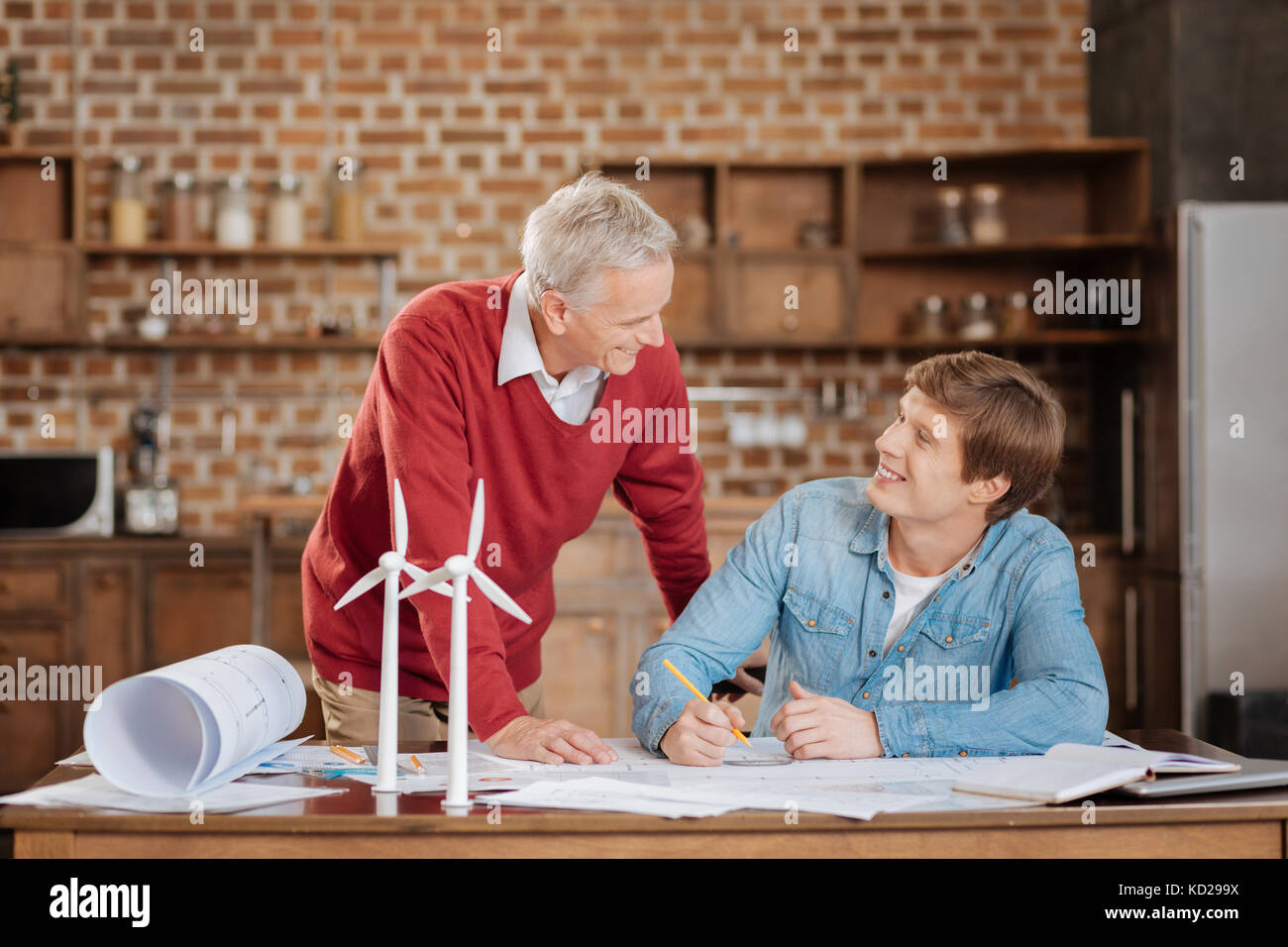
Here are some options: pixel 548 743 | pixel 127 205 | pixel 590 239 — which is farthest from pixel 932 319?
pixel 548 743

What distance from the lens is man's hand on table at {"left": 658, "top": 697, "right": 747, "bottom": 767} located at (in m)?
1.53

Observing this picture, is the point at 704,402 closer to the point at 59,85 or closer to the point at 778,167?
the point at 778,167

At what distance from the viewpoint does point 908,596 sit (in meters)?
1.84

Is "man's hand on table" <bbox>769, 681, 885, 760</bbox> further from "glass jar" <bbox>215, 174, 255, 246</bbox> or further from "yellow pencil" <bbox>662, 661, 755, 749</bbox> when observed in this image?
"glass jar" <bbox>215, 174, 255, 246</bbox>

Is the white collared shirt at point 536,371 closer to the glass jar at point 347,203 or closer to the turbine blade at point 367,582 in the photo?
the turbine blade at point 367,582

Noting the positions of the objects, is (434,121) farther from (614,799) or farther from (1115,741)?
(614,799)

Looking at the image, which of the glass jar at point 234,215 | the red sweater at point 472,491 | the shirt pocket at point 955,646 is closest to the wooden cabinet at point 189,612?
the glass jar at point 234,215

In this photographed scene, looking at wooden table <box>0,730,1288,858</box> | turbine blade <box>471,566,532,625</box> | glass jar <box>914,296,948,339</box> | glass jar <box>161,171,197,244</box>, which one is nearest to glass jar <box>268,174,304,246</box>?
glass jar <box>161,171,197,244</box>

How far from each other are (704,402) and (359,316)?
4.51 feet

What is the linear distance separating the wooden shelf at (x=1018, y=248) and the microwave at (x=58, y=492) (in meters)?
2.86

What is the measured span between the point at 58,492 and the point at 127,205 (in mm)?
1109

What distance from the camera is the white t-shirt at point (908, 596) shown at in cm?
183
